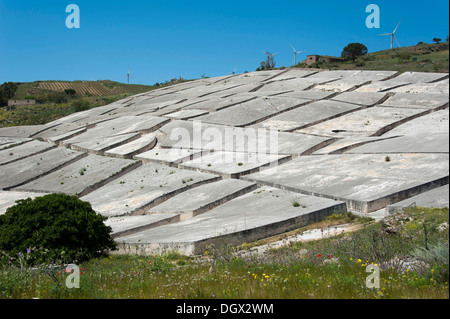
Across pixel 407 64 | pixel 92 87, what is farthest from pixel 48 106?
pixel 407 64

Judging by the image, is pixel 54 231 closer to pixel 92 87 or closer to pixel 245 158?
pixel 245 158

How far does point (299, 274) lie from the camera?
548cm

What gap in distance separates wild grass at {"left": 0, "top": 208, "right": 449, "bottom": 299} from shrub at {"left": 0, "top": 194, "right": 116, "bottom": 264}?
2.48 feet

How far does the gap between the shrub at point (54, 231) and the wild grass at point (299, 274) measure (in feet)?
2.48

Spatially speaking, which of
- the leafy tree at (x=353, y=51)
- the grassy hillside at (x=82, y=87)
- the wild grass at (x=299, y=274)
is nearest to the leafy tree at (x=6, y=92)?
the grassy hillside at (x=82, y=87)

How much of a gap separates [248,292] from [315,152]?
10961 mm

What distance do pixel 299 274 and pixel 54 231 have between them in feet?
15.7

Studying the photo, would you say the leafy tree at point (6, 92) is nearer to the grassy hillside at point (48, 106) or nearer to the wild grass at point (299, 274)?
the grassy hillside at point (48, 106)

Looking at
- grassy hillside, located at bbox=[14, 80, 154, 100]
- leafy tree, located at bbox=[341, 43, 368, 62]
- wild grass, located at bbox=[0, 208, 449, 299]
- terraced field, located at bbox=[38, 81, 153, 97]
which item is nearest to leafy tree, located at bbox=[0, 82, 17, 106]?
grassy hillside, located at bbox=[14, 80, 154, 100]

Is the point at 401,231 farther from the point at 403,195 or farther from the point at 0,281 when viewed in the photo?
the point at 0,281

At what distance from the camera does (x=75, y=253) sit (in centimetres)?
836

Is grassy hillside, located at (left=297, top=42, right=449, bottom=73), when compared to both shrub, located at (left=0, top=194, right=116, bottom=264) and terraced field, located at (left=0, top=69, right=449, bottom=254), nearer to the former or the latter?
terraced field, located at (left=0, top=69, right=449, bottom=254)

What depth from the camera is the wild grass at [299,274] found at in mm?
4637
